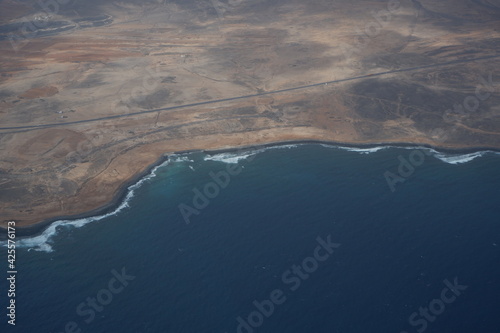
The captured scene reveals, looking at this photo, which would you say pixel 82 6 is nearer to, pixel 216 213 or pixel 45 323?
pixel 216 213

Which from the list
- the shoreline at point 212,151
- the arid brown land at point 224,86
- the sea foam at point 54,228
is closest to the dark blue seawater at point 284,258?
the sea foam at point 54,228

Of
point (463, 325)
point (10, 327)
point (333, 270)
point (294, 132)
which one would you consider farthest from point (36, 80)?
point (463, 325)

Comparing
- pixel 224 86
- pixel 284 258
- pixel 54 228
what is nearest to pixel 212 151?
pixel 224 86

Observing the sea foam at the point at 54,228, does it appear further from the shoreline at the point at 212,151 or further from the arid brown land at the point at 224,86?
the arid brown land at the point at 224,86

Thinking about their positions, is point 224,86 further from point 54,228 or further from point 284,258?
point 284,258

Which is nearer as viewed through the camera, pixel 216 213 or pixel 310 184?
pixel 216 213
